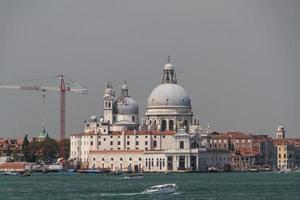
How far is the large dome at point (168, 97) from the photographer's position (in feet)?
477

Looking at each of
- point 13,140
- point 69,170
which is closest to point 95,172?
point 69,170

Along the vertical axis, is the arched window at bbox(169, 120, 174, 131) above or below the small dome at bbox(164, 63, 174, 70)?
below

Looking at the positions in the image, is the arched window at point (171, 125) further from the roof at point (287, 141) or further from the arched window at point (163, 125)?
the roof at point (287, 141)

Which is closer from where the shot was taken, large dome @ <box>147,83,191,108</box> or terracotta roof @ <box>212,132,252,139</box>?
large dome @ <box>147,83,191,108</box>

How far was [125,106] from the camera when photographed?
14738 centimetres

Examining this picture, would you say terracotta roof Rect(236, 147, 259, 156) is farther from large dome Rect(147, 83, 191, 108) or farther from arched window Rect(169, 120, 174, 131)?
arched window Rect(169, 120, 174, 131)

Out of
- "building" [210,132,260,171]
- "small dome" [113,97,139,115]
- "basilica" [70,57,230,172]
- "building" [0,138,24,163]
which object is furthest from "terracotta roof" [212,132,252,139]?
"building" [0,138,24,163]

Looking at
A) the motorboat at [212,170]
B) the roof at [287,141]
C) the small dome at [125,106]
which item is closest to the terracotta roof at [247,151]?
the roof at [287,141]

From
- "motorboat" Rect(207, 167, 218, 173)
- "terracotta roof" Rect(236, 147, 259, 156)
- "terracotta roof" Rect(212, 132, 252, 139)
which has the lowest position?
"motorboat" Rect(207, 167, 218, 173)

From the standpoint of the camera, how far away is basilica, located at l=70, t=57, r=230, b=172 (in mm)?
138250

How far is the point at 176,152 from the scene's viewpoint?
452ft

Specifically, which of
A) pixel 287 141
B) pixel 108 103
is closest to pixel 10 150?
pixel 108 103

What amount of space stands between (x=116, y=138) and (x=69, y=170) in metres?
6.70

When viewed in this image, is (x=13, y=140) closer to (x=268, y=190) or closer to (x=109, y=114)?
(x=109, y=114)
